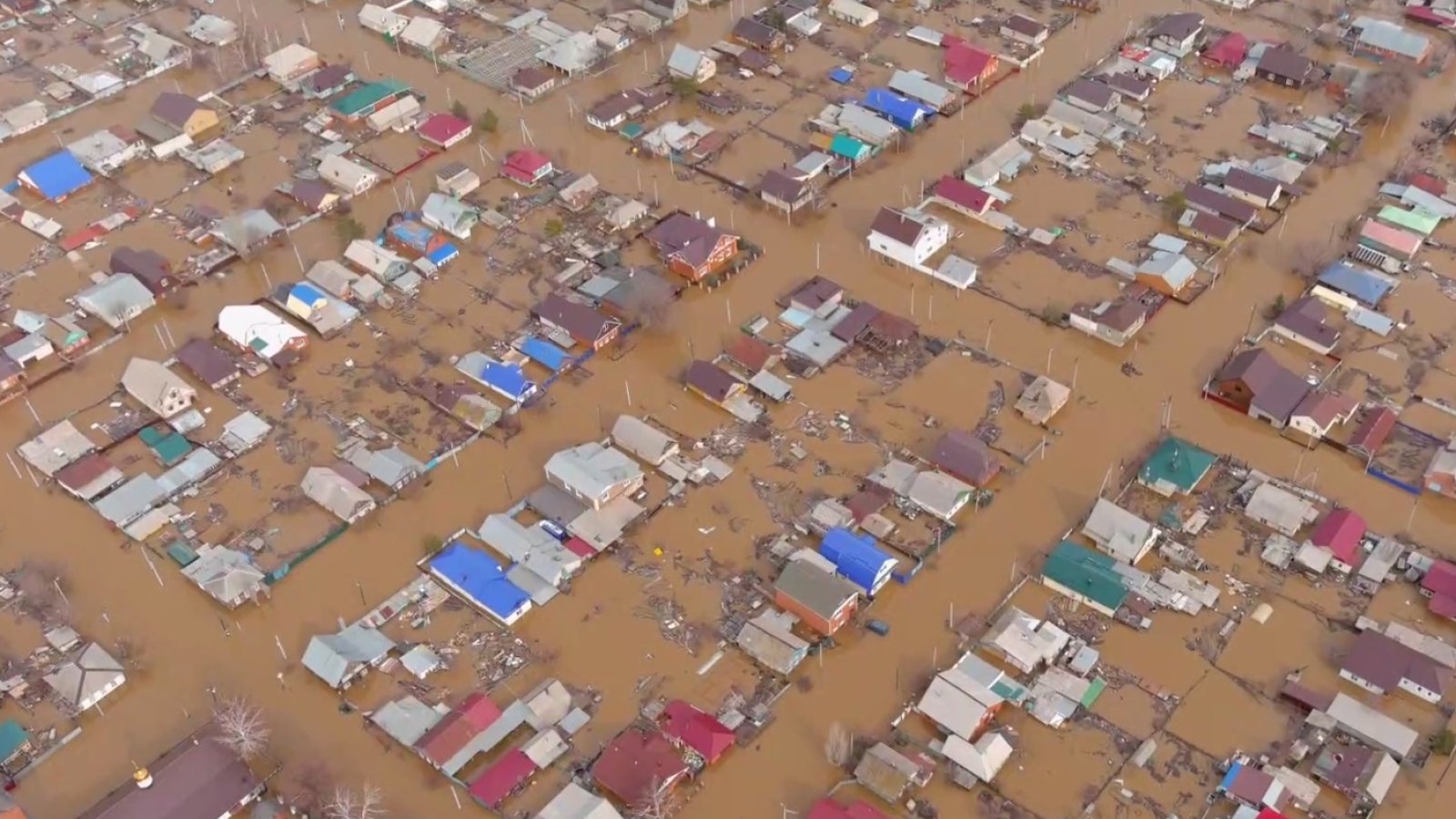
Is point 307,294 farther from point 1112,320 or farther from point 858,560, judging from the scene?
point 1112,320

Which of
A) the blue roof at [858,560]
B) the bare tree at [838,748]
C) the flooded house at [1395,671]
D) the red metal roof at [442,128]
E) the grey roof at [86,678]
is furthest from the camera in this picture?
the red metal roof at [442,128]

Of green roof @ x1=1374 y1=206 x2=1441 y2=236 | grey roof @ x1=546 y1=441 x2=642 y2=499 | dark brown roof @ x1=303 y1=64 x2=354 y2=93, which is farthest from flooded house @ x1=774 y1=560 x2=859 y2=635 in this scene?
dark brown roof @ x1=303 y1=64 x2=354 y2=93

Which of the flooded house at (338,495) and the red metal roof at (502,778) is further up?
the flooded house at (338,495)

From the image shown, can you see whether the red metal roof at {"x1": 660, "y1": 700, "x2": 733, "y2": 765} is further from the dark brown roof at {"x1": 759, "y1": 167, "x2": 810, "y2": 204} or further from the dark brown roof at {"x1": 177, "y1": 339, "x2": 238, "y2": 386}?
the dark brown roof at {"x1": 759, "y1": 167, "x2": 810, "y2": 204}

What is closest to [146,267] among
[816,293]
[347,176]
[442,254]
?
[347,176]

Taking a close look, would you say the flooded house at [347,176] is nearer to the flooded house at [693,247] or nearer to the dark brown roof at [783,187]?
the flooded house at [693,247]

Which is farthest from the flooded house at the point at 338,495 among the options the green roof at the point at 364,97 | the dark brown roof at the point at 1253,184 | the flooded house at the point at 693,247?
the dark brown roof at the point at 1253,184
